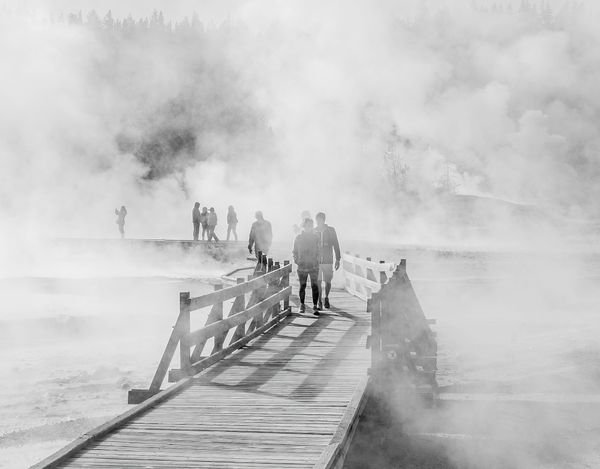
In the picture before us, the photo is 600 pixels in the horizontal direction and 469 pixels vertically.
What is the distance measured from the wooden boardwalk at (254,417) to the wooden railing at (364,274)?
2153mm

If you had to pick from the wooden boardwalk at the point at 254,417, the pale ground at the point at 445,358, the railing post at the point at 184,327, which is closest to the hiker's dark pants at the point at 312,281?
the wooden boardwalk at the point at 254,417

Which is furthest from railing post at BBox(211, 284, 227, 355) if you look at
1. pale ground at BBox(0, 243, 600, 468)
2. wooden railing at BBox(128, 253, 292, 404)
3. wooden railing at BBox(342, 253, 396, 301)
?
wooden railing at BBox(342, 253, 396, 301)

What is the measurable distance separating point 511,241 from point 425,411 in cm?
3498

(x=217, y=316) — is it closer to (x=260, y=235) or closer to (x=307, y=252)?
(x=307, y=252)

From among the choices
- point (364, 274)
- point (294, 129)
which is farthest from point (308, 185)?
point (364, 274)

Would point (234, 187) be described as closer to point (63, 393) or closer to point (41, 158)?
point (41, 158)

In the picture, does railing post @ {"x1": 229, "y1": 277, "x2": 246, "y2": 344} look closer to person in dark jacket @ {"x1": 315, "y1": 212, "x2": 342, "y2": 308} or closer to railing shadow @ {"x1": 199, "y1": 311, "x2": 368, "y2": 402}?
railing shadow @ {"x1": 199, "y1": 311, "x2": 368, "y2": 402}

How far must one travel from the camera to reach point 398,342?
7.51 m

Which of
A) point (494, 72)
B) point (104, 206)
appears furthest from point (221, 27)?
point (104, 206)

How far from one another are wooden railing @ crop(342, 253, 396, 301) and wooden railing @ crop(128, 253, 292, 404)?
153 cm

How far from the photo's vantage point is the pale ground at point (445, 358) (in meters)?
8.03

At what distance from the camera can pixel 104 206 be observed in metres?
53.2

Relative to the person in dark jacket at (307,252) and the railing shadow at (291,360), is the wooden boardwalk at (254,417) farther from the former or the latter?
the person in dark jacket at (307,252)

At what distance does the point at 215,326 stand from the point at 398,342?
6.78ft
